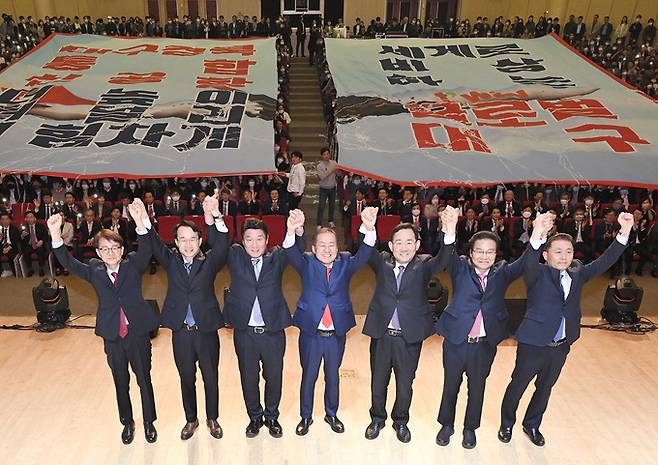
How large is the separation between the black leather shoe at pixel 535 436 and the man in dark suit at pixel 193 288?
93.9 inches

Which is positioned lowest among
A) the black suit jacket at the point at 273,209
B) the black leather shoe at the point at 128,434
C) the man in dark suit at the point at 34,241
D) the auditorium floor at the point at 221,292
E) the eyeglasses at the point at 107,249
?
the auditorium floor at the point at 221,292

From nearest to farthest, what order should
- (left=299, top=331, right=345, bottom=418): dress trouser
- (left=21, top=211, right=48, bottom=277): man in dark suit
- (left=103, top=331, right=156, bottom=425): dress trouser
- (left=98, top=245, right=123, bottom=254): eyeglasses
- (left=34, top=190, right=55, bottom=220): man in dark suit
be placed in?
1. (left=98, top=245, right=123, bottom=254): eyeglasses
2. (left=103, top=331, right=156, bottom=425): dress trouser
3. (left=299, top=331, right=345, bottom=418): dress trouser
4. (left=21, top=211, right=48, bottom=277): man in dark suit
5. (left=34, top=190, right=55, bottom=220): man in dark suit

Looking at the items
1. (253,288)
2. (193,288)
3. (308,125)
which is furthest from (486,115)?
(193,288)

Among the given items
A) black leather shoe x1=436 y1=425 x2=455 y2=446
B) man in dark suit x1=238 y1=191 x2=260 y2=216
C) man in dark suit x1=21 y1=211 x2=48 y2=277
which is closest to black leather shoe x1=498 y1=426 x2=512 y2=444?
black leather shoe x1=436 y1=425 x2=455 y2=446

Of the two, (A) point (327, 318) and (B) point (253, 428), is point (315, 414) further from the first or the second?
(A) point (327, 318)

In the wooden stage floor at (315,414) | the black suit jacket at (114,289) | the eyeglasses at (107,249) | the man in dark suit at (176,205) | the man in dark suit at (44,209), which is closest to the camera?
the eyeglasses at (107,249)

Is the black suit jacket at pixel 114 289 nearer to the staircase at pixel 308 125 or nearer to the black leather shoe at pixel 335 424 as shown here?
the black leather shoe at pixel 335 424

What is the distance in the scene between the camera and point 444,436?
4.13 meters

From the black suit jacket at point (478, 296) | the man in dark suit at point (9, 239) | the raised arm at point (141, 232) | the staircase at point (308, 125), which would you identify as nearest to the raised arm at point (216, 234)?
the raised arm at point (141, 232)

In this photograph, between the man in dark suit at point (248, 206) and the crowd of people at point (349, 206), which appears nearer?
the crowd of people at point (349, 206)

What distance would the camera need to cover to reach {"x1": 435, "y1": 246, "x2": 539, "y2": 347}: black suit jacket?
363 cm

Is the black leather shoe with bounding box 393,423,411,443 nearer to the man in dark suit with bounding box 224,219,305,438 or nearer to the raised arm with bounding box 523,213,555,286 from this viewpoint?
the man in dark suit with bounding box 224,219,305,438

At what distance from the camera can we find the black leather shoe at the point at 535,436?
13.6ft

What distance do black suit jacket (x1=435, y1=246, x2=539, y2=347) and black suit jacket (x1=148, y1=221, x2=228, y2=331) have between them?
154cm
